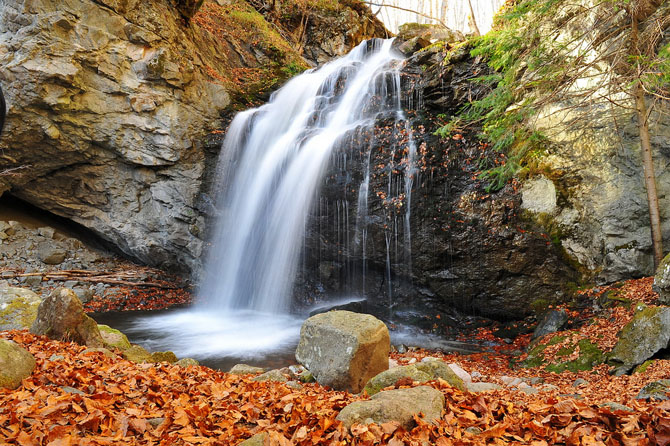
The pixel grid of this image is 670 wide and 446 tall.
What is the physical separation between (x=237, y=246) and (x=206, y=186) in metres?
2.63

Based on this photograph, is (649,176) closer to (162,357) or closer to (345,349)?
(345,349)

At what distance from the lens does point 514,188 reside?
8.16 m

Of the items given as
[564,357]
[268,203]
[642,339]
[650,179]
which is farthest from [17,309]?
[650,179]

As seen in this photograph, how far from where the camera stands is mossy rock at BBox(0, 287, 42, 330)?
552 cm

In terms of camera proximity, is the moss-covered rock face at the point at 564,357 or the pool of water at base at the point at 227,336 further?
the pool of water at base at the point at 227,336

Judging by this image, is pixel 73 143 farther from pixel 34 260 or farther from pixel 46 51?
pixel 34 260

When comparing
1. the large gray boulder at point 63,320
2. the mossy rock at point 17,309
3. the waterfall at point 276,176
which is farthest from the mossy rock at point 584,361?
the mossy rock at point 17,309

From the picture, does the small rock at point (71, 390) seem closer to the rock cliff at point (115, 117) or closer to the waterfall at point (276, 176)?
the waterfall at point (276, 176)

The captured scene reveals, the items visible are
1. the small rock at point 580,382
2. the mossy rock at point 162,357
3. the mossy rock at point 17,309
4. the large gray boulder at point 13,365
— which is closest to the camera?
the large gray boulder at point 13,365

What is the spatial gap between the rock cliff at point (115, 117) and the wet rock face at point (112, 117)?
0.10 ft

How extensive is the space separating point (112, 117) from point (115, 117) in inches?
3.3

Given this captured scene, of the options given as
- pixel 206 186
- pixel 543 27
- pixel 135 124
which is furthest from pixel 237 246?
pixel 543 27

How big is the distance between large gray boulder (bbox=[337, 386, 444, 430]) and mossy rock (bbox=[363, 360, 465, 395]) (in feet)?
2.30

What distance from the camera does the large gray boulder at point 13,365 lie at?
111 inches
